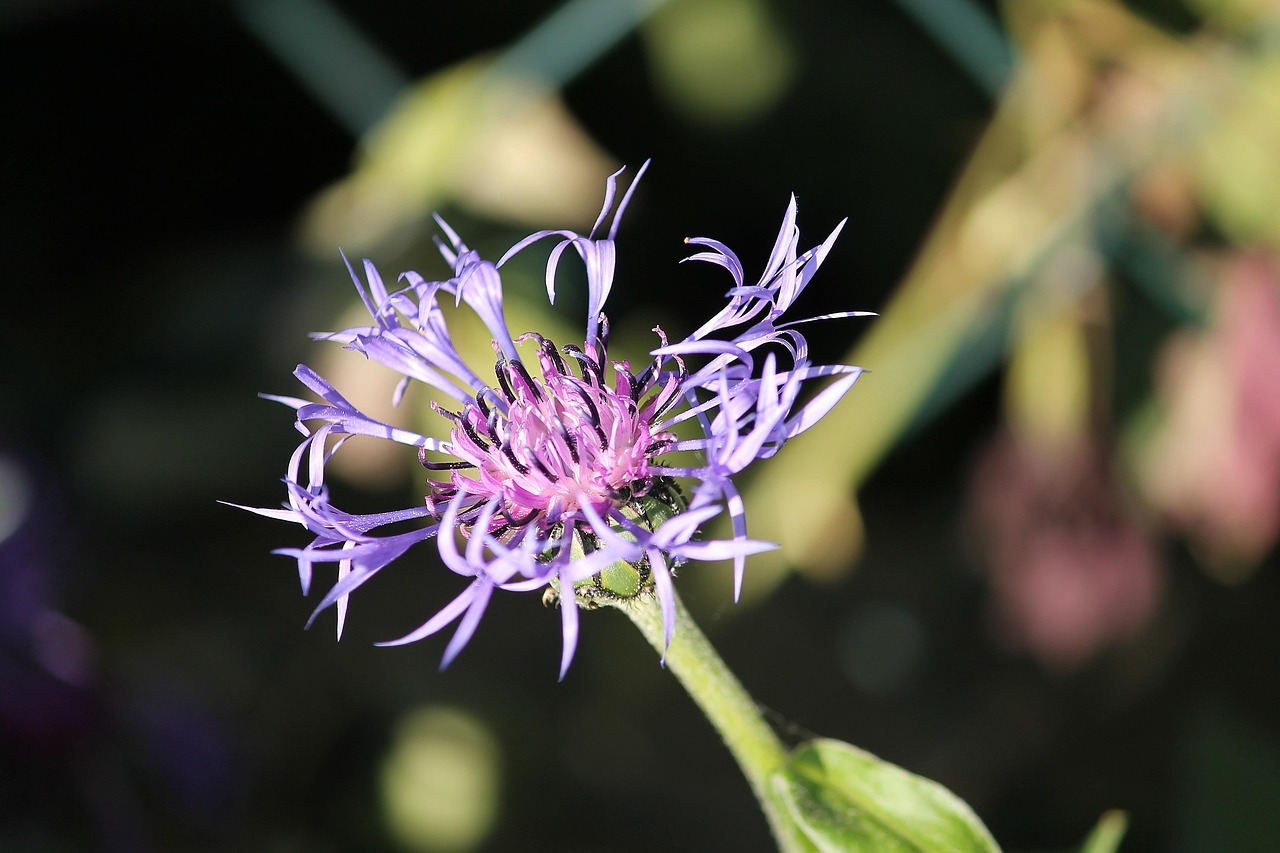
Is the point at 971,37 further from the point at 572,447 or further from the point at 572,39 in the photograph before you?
the point at 572,447

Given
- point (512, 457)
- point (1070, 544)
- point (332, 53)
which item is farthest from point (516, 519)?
point (332, 53)

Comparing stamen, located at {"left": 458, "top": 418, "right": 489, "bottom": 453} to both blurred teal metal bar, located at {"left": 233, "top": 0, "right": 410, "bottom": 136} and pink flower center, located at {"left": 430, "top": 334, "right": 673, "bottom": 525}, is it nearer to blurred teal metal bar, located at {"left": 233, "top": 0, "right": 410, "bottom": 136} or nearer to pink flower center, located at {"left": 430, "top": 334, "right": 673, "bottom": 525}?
pink flower center, located at {"left": 430, "top": 334, "right": 673, "bottom": 525}

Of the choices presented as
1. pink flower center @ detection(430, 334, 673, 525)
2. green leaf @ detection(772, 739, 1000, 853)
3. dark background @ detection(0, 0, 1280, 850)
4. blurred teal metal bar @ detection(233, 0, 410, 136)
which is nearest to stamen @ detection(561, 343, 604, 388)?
pink flower center @ detection(430, 334, 673, 525)

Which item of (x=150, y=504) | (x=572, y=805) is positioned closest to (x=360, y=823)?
(x=572, y=805)

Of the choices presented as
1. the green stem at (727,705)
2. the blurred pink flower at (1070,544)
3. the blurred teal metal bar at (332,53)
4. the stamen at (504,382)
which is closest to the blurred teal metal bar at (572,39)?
the blurred teal metal bar at (332,53)

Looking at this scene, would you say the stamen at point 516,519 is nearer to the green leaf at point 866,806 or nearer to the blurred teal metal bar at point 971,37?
the green leaf at point 866,806

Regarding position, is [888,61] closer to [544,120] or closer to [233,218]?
[544,120]
